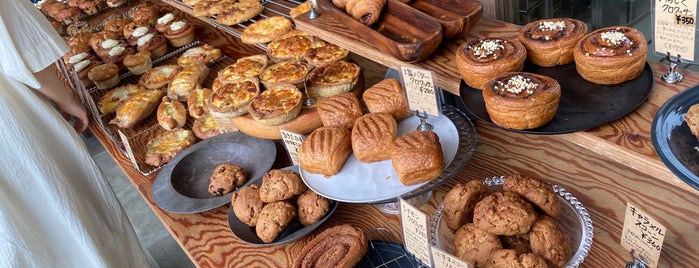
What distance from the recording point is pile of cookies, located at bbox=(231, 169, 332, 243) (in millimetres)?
1991

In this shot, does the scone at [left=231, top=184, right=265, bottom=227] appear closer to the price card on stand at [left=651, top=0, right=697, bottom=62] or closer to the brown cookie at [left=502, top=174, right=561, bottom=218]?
the brown cookie at [left=502, top=174, right=561, bottom=218]

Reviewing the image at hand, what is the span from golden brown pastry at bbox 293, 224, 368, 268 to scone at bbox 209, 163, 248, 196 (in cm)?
60

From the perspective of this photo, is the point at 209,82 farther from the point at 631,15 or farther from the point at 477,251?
the point at 631,15

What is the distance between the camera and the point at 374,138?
1.91 metres

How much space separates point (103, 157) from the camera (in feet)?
17.6

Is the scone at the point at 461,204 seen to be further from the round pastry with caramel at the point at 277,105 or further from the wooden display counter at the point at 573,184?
the round pastry with caramel at the point at 277,105

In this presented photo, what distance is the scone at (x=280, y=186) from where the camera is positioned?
2.02m

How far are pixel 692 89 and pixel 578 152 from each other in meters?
0.72

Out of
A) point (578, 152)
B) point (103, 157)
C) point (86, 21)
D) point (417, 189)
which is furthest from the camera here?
point (103, 157)

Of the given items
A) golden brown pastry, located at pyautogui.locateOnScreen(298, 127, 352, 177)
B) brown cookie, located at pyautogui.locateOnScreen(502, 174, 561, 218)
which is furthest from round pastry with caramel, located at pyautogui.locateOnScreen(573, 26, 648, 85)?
golden brown pastry, located at pyautogui.locateOnScreen(298, 127, 352, 177)

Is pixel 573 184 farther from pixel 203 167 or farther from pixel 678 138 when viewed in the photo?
pixel 203 167

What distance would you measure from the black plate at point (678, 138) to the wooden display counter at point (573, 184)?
0.18 ft

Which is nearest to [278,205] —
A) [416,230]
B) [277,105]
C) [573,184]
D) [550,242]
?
[277,105]

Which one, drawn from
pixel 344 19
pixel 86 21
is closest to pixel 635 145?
pixel 344 19
